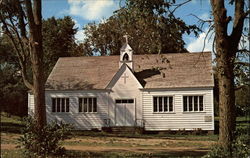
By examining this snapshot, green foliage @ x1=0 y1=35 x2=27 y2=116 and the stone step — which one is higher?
green foliage @ x1=0 y1=35 x2=27 y2=116

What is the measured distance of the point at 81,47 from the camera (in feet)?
175

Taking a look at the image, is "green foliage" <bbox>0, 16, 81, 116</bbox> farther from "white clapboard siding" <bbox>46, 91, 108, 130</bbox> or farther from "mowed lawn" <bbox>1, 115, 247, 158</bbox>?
"mowed lawn" <bbox>1, 115, 247, 158</bbox>

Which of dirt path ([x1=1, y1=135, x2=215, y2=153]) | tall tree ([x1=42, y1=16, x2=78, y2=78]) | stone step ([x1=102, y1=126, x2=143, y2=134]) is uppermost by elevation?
tall tree ([x1=42, y1=16, x2=78, y2=78])

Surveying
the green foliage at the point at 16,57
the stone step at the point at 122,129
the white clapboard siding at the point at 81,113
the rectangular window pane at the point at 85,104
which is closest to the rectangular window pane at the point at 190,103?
the stone step at the point at 122,129

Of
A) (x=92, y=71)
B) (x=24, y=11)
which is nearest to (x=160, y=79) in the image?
(x=92, y=71)

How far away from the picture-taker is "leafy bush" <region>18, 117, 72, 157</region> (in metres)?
14.0

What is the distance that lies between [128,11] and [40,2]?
4.67 metres

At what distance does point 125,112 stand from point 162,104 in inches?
118

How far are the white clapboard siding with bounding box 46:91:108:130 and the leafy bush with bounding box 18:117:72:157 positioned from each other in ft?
59.1

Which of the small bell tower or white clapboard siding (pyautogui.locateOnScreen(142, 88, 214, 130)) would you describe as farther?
the small bell tower

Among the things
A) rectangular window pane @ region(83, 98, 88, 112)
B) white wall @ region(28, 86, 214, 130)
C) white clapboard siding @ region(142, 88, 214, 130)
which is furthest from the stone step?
rectangular window pane @ region(83, 98, 88, 112)

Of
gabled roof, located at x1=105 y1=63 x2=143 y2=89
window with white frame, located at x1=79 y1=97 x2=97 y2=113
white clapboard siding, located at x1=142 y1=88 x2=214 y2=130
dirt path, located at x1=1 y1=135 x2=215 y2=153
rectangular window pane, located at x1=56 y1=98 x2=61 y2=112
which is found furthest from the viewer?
rectangular window pane, located at x1=56 y1=98 x2=61 y2=112

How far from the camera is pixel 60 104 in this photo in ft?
110

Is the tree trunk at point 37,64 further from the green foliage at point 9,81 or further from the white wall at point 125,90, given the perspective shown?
the green foliage at point 9,81
